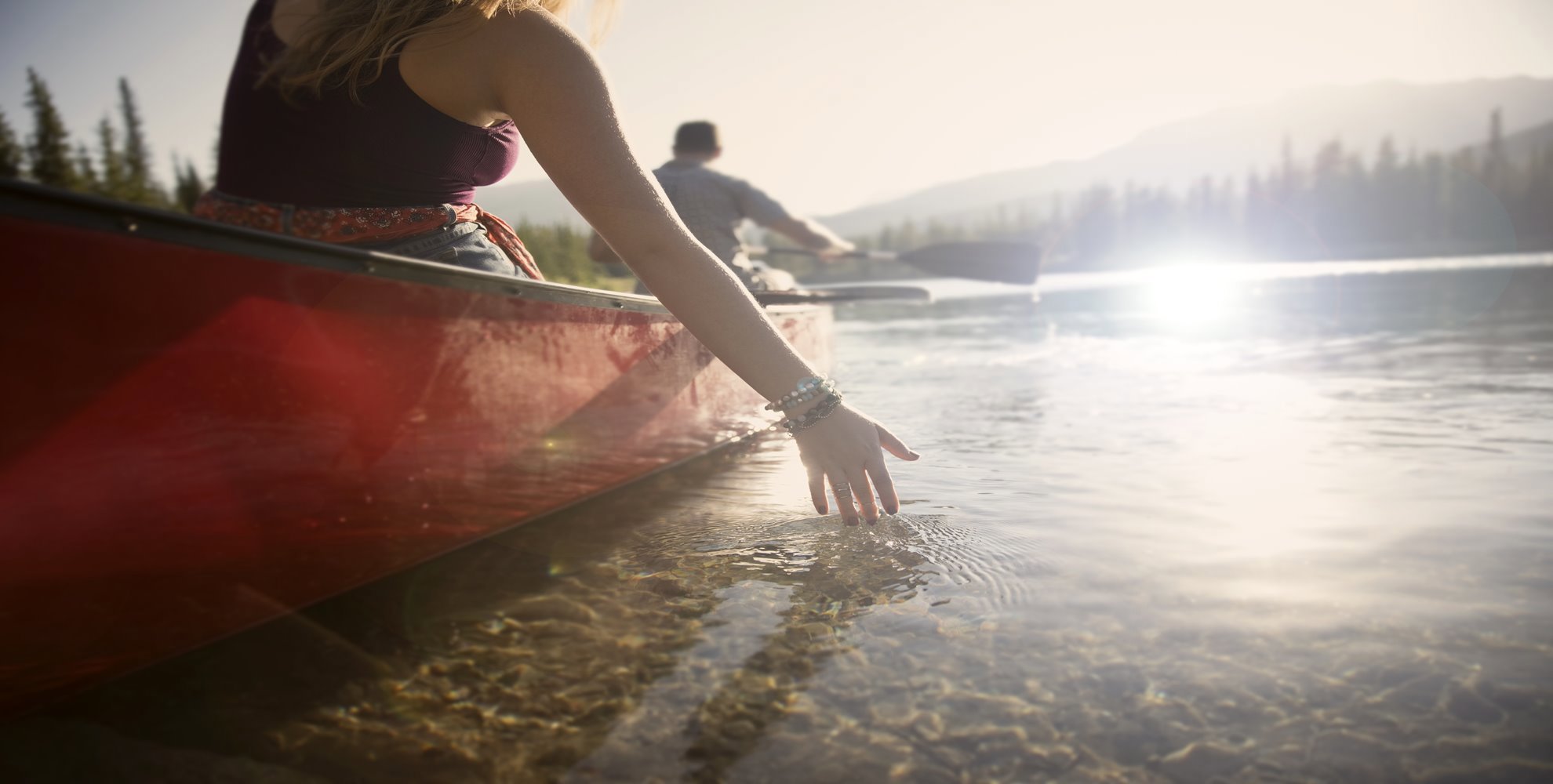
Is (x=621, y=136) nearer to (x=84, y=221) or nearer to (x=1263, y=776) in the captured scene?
(x=84, y=221)

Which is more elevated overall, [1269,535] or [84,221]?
[84,221]

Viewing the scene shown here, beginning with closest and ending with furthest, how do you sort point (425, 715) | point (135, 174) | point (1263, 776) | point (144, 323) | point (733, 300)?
point (1263, 776) < point (144, 323) < point (425, 715) < point (733, 300) < point (135, 174)

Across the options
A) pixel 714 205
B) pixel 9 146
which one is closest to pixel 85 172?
pixel 9 146

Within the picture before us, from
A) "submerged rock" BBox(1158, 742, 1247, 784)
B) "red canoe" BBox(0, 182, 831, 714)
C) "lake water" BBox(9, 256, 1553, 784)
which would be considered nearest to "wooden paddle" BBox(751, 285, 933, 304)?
"lake water" BBox(9, 256, 1553, 784)

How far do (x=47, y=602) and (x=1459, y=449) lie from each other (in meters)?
4.37

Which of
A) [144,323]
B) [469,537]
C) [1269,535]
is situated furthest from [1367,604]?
[144,323]

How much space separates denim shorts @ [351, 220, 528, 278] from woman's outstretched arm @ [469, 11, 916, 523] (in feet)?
1.69

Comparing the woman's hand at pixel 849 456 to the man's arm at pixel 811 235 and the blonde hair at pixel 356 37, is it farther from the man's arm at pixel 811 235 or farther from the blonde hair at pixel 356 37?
the man's arm at pixel 811 235

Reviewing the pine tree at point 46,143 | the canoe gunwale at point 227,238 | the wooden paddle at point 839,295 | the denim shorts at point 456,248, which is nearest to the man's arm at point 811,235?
the wooden paddle at point 839,295

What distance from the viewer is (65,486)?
1407 millimetres

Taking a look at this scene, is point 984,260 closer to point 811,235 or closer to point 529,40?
point 811,235

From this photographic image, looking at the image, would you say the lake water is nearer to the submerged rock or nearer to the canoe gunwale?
the submerged rock

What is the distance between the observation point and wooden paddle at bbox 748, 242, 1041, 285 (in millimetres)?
7633

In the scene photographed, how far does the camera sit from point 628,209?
1.63 metres
